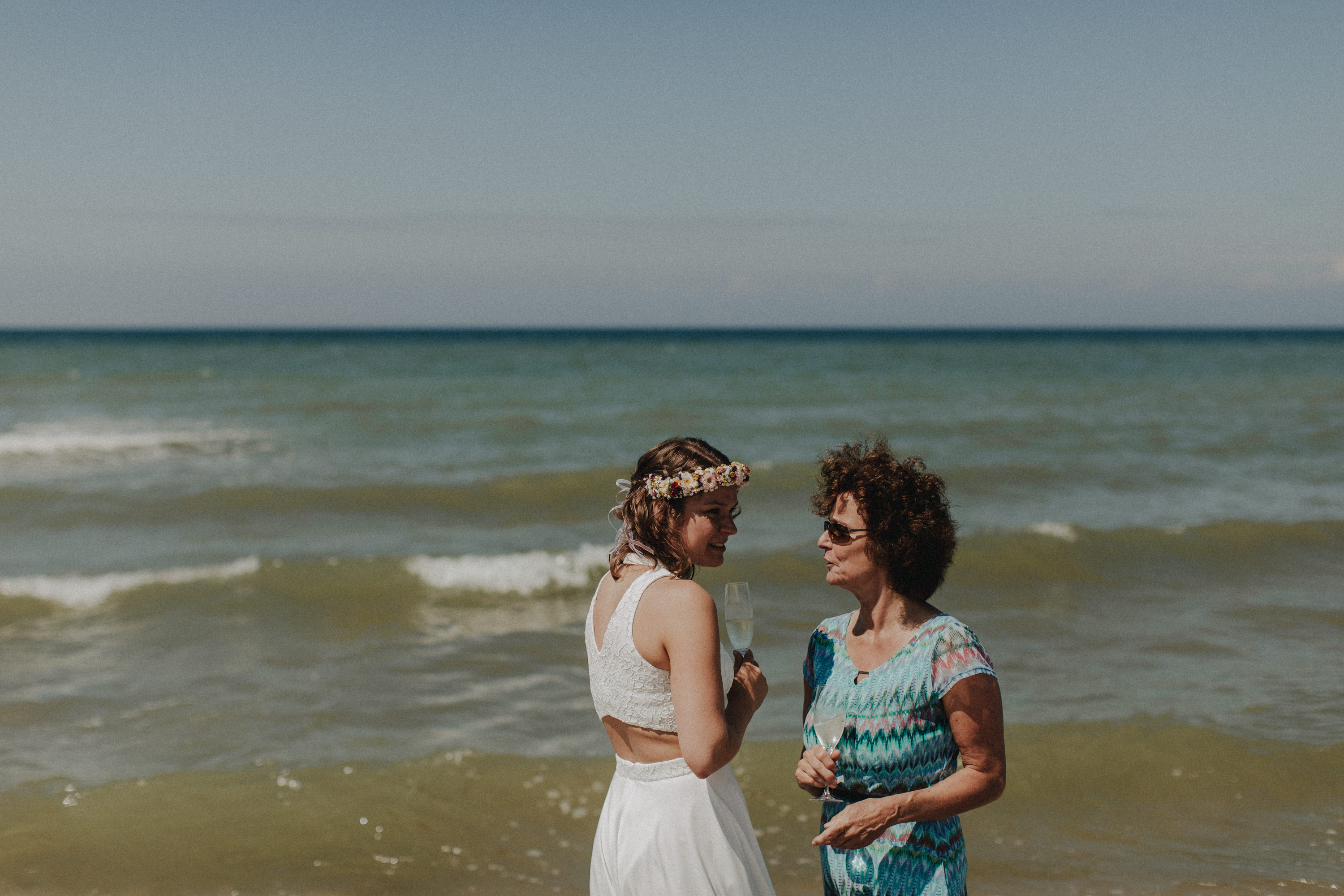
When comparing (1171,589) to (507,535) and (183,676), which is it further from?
(183,676)

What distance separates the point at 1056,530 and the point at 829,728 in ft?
34.4

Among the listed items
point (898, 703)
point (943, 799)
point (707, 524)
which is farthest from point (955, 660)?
point (707, 524)

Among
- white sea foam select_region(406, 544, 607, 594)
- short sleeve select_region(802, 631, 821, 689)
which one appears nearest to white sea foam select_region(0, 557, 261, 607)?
white sea foam select_region(406, 544, 607, 594)

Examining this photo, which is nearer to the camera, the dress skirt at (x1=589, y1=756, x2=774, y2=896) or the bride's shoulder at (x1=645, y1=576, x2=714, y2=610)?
the bride's shoulder at (x1=645, y1=576, x2=714, y2=610)

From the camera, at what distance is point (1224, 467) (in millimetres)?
18281

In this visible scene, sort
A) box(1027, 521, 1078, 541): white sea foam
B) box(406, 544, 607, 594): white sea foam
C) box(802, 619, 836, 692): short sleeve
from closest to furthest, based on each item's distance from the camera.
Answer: box(802, 619, 836, 692): short sleeve
box(406, 544, 607, 594): white sea foam
box(1027, 521, 1078, 541): white sea foam

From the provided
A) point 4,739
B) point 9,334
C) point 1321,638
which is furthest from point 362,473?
point 9,334

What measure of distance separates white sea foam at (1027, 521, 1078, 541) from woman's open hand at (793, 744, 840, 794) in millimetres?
10073

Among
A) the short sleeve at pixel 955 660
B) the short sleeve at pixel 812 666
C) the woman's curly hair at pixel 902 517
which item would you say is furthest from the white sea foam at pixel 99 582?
the short sleeve at pixel 955 660

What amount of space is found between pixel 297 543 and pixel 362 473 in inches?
185

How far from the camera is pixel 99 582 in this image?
10766 mm

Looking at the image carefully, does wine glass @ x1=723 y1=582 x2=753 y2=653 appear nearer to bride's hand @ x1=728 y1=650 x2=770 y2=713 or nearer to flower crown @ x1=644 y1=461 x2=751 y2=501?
bride's hand @ x1=728 y1=650 x2=770 y2=713

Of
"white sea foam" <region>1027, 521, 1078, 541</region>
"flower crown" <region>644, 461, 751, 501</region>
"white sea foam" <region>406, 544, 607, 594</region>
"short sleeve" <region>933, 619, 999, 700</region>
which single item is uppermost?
"flower crown" <region>644, 461, 751, 501</region>

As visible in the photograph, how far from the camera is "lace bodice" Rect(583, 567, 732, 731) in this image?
289 centimetres
